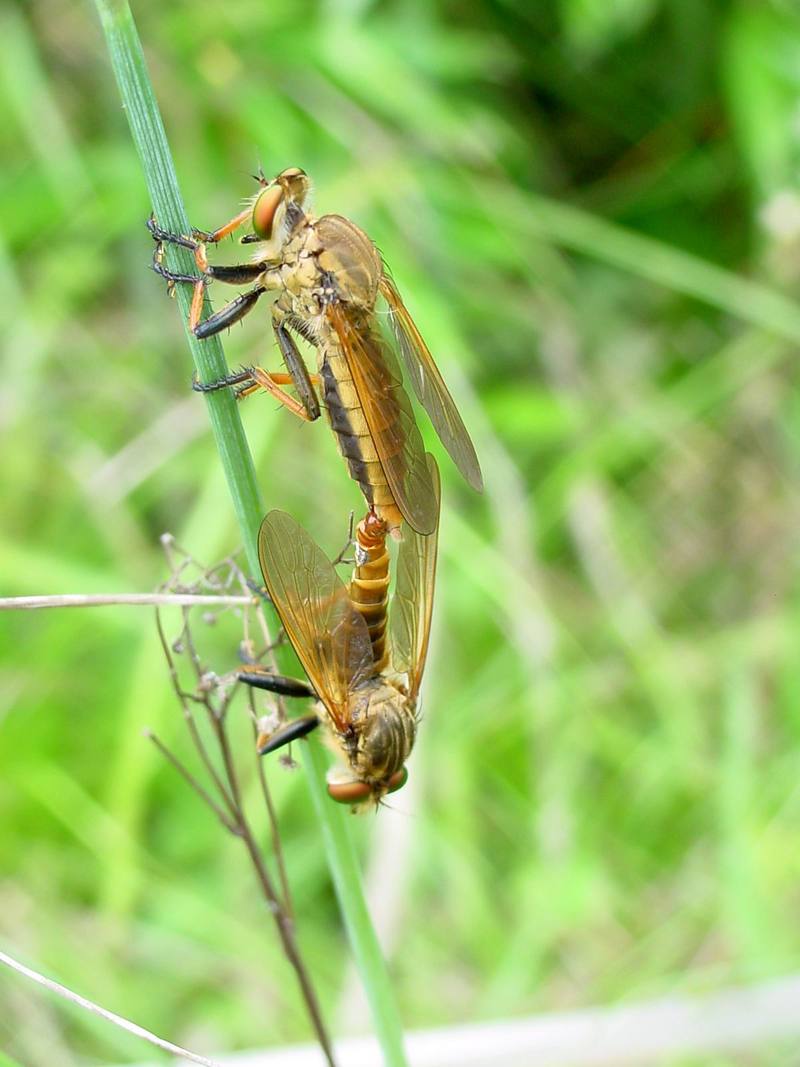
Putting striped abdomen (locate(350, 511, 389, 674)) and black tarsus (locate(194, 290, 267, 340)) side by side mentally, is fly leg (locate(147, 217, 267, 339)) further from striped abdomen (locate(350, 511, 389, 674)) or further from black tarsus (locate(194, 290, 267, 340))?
striped abdomen (locate(350, 511, 389, 674))

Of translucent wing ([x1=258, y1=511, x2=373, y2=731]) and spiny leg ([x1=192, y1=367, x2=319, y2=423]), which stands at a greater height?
spiny leg ([x1=192, y1=367, x2=319, y2=423])

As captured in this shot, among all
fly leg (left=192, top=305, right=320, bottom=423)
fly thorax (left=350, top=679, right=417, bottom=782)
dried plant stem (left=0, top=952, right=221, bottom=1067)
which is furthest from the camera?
fly leg (left=192, top=305, right=320, bottom=423)

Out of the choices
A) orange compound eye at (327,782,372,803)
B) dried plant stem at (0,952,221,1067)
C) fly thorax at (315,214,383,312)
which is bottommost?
dried plant stem at (0,952,221,1067)

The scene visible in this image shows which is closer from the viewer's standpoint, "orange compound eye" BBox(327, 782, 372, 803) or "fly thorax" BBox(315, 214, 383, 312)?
"orange compound eye" BBox(327, 782, 372, 803)

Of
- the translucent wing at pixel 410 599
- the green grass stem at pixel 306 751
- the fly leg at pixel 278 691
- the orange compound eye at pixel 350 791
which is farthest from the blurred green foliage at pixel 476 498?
the green grass stem at pixel 306 751

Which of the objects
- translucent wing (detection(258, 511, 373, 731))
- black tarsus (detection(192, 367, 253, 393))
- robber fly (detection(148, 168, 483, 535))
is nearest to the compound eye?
translucent wing (detection(258, 511, 373, 731))

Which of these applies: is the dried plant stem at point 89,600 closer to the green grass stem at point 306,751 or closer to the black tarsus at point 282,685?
the green grass stem at point 306,751

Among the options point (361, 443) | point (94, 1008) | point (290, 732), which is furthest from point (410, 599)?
point (94, 1008)

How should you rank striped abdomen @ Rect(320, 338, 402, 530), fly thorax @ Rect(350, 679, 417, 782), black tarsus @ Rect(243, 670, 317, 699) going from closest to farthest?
black tarsus @ Rect(243, 670, 317, 699), fly thorax @ Rect(350, 679, 417, 782), striped abdomen @ Rect(320, 338, 402, 530)
